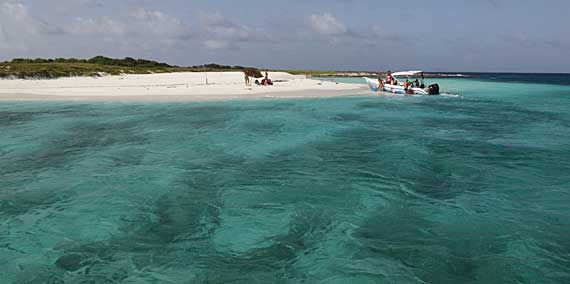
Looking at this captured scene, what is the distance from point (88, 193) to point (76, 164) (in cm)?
377

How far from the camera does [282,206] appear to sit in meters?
11.0

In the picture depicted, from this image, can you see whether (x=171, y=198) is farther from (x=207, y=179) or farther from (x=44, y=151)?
(x=44, y=151)

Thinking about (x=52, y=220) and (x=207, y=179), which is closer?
(x=52, y=220)

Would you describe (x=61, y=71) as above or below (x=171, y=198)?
Result: above

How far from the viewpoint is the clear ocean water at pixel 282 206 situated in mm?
7812

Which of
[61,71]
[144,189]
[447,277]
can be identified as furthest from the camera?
[61,71]

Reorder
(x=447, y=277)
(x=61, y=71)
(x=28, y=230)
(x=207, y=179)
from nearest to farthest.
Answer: (x=447, y=277), (x=28, y=230), (x=207, y=179), (x=61, y=71)

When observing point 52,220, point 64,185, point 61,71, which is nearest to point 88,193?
point 64,185

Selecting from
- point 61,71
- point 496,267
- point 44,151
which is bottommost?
point 496,267

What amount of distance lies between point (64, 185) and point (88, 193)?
126 centimetres

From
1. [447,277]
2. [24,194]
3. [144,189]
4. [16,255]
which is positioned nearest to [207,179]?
[144,189]

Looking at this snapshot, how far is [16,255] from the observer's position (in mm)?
8180

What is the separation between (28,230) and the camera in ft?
30.7

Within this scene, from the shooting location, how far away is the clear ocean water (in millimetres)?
7812
